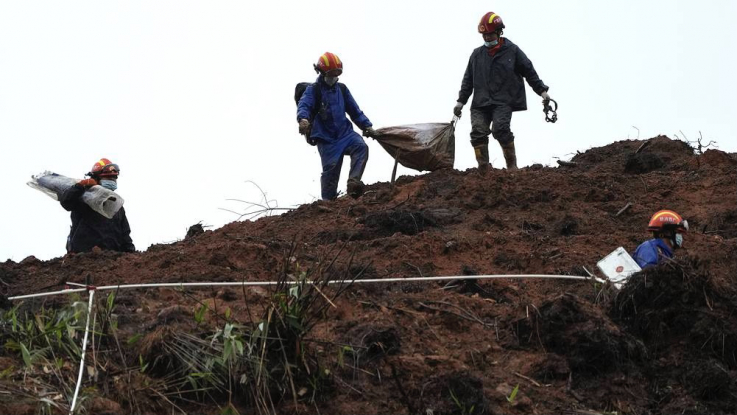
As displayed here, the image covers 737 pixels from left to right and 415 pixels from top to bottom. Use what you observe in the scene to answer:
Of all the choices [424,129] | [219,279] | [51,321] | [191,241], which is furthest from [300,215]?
[51,321]

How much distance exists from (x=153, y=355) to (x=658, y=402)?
2.81m

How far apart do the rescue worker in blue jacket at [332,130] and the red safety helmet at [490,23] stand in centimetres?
144

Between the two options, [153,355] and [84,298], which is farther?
[84,298]

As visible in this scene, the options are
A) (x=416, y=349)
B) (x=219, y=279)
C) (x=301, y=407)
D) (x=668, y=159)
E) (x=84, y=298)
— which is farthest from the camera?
(x=668, y=159)

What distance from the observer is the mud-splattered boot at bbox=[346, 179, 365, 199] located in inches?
487

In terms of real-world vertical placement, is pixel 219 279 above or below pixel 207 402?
above

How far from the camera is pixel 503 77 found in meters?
12.4

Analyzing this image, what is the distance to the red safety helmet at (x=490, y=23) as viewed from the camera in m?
12.4

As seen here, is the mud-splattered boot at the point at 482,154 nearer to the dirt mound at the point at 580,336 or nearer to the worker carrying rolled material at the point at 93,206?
the worker carrying rolled material at the point at 93,206

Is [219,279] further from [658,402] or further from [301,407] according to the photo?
[658,402]

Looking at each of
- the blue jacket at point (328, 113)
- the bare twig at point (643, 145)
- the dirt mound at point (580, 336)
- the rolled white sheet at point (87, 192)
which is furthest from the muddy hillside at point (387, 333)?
the bare twig at point (643, 145)

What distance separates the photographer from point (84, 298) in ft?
25.8

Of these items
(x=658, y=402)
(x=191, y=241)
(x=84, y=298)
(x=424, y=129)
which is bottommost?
(x=658, y=402)

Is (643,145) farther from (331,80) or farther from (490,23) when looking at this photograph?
(331,80)
